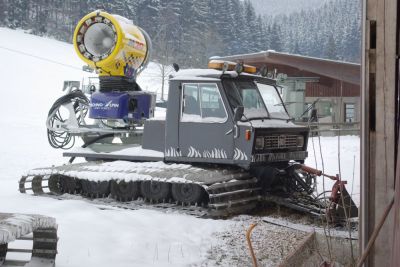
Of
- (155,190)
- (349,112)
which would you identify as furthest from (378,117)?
(349,112)

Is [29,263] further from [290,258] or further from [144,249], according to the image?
[290,258]

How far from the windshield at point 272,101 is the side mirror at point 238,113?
112 cm

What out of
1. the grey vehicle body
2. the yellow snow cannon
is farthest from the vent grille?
the yellow snow cannon

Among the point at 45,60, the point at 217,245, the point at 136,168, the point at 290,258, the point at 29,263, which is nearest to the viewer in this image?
the point at 29,263

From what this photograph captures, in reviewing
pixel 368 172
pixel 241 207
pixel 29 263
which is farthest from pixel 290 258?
pixel 241 207

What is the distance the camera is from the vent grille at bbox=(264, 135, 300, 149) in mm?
9438

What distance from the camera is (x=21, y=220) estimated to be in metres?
4.70

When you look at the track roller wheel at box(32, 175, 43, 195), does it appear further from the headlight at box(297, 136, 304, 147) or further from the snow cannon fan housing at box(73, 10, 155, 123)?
the headlight at box(297, 136, 304, 147)

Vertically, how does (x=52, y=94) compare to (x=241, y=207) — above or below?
above

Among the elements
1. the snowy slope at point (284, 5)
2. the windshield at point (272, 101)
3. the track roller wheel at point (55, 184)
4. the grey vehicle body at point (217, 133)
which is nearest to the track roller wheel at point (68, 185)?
the track roller wheel at point (55, 184)

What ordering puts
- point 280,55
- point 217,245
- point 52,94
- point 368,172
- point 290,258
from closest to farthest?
point 368,172 < point 290,258 < point 217,245 < point 280,55 < point 52,94

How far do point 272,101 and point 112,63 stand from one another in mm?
3344

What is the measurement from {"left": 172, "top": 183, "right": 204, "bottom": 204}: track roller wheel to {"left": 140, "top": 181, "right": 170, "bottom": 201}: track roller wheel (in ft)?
0.56

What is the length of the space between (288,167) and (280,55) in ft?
53.7
